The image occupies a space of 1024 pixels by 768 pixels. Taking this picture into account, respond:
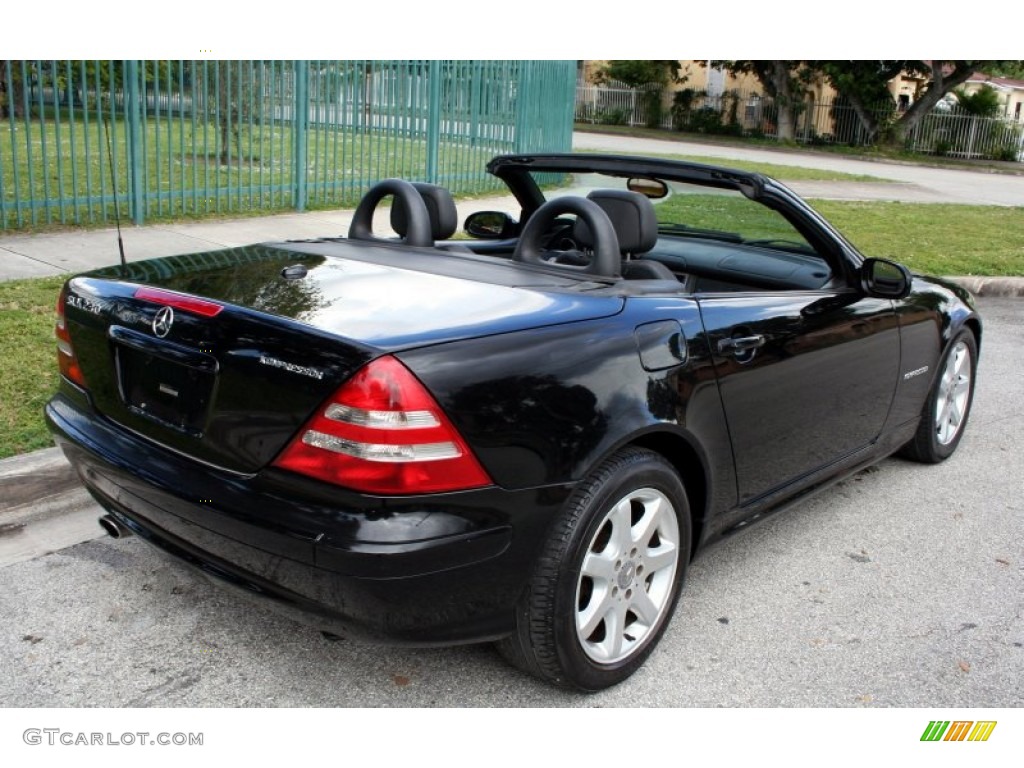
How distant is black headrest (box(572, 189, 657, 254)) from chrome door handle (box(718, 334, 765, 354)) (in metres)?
0.51

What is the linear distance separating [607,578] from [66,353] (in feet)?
6.14

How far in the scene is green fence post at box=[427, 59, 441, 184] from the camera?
12500 millimetres

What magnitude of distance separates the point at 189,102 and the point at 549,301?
8004 mm

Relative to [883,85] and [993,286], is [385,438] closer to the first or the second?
[993,286]

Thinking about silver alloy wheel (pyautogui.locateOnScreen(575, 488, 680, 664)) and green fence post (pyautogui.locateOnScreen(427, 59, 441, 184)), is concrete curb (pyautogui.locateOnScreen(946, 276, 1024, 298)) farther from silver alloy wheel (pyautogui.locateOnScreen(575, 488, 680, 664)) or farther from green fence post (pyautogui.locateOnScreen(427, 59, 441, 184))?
silver alloy wheel (pyautogui.locateOnScreen(575, 488, 680, 664))

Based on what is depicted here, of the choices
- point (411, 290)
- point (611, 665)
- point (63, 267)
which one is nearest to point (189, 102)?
point (63, 267)

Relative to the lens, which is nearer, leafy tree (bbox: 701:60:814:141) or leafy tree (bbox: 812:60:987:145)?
leafy tree (bbox: 812:60:987:145)

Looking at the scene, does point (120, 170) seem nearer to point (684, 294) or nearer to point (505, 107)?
point (505, 107)

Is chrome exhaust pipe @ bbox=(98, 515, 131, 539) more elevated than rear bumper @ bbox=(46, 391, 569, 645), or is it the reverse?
rear bumper @ bbox=(46, 391, 569, 645)

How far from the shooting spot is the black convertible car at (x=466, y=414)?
251cm

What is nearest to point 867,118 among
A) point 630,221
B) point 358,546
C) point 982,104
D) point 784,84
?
point 784,84

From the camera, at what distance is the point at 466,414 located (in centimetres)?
255

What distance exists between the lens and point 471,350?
2.63 m

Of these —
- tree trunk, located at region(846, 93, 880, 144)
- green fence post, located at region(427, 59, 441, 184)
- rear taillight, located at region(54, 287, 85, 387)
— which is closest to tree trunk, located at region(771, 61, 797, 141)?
tree trunk, located at region(846, 93, 880, 144)
